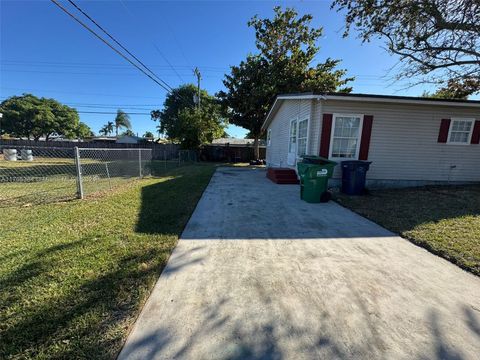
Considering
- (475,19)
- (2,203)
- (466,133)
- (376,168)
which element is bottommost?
(2,203)

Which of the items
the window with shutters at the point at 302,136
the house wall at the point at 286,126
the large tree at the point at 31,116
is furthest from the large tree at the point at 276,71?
the large tree at the point at 31,116

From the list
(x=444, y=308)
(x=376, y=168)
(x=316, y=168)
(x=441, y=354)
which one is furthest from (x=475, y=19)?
(x=441, y=354)

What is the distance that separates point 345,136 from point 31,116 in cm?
5133

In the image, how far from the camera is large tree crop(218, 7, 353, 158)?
1922cm

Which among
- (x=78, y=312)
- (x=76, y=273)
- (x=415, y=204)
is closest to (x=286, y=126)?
A: (x=415, y=204)

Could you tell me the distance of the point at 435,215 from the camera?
5090 millimetres

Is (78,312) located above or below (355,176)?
below

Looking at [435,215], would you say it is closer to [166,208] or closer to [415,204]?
[415,204]

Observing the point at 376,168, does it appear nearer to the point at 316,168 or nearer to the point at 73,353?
the point at 316,168

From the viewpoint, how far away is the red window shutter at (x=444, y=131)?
8109 millimetres

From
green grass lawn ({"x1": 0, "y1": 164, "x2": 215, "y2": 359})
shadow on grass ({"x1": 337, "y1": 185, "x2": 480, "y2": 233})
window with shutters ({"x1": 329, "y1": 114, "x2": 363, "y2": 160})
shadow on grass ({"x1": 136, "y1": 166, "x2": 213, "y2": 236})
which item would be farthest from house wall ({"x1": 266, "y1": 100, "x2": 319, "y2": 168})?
green grass lawn ({"x1": 0, "y1": 164, "x2": 215, "y2": 359})

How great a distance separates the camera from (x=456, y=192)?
7359mm

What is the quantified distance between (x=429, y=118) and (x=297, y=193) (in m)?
5.55

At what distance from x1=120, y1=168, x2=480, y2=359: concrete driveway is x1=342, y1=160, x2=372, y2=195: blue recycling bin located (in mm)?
3638
